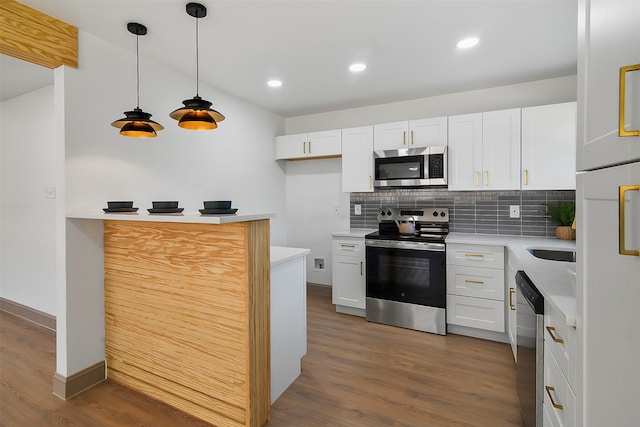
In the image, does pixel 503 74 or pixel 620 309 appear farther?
pixel 503 74

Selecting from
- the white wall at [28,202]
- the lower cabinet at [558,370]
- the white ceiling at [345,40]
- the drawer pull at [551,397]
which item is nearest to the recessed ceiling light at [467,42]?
the white ceiling at [345,40]

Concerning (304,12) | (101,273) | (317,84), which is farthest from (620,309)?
(317,84)

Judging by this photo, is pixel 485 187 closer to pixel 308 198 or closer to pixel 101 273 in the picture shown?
pixel 308 198

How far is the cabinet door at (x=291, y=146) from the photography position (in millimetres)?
4113

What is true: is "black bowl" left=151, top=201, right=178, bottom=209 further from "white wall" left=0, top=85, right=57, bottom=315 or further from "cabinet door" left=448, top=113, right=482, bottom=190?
"cabinet door" left=448, top=113, right=482, bottom=190

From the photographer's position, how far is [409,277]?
3107mm

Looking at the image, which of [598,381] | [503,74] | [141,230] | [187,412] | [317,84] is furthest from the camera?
[317,84]

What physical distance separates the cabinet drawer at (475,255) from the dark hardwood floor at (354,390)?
29.0 inches

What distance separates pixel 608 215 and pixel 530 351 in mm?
1041

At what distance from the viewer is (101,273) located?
2.30 meters

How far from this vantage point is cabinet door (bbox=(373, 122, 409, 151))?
11.3 ft

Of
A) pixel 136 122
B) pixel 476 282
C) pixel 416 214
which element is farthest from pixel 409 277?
pixel 136 122

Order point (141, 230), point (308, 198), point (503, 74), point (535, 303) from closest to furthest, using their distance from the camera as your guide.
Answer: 1. point (535, 303)
2. point (141, 230)
3. point (503, 74)
4. point (308, 198)

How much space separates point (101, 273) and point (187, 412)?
1.21 m
